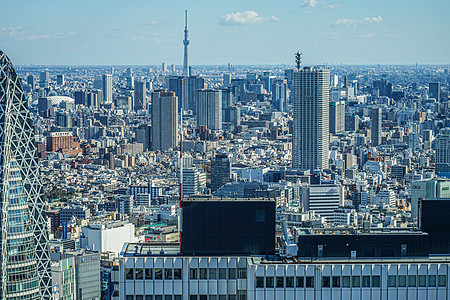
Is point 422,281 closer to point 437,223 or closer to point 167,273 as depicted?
point 437,223

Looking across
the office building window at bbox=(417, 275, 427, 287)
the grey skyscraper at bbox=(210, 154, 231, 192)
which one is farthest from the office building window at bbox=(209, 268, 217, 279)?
the grey skyscraper at bbox=(210, 154, 231, 192)

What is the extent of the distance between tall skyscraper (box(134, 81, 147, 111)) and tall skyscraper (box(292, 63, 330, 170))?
7372 centimetres

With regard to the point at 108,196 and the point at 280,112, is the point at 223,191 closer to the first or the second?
the point at 108,196

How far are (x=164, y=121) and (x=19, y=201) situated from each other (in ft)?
301

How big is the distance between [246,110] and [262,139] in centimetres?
3310

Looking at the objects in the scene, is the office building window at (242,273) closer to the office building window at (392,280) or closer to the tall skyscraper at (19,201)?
the office building window at (392,280)

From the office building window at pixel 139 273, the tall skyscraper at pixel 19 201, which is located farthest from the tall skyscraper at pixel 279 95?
the office building window at pixel 139 273

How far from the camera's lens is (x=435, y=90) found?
134m

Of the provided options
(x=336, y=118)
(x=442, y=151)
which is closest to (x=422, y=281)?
(x=442, y=151)

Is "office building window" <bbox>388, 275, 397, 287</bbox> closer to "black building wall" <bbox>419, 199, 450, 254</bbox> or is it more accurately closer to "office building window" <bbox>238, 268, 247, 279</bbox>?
"black building wall" <bbox>419, 199, 450, 254</bbox>

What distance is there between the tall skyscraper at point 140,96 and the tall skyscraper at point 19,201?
455 ft

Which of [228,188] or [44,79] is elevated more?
[44,79]

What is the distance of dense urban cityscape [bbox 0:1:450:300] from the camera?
12430 millimetres

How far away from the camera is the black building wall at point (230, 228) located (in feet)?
43.3
